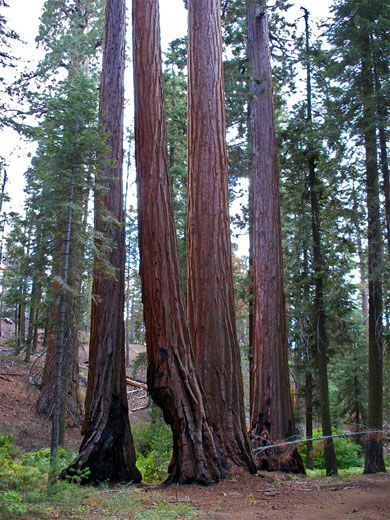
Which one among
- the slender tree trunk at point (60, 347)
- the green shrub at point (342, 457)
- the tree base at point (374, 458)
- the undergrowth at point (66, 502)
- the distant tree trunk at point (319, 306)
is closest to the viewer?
the undergrowth at point (66, 502)

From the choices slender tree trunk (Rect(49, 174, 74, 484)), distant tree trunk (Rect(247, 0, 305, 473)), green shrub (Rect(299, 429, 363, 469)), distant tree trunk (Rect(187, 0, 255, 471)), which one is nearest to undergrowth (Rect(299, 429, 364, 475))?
green shrub (Rect(299, 429, 363, 469))

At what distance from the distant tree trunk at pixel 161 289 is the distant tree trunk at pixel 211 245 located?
39cm

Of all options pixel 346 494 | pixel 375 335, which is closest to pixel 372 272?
pixel 375 335

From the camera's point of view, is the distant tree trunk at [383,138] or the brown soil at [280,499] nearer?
the brown soil at [280,499]

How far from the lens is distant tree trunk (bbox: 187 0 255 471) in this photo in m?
6.35

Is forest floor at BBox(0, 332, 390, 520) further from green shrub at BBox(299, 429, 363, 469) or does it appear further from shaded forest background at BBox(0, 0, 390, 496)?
green shrub at BBox(299, 429, 363, 469)

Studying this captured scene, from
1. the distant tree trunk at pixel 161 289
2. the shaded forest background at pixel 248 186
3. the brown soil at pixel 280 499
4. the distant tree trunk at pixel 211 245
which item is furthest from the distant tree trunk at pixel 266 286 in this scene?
the distant tree trunk at pixel 161 289

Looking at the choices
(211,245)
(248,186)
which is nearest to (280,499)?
(211,245)

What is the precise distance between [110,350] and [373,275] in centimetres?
586

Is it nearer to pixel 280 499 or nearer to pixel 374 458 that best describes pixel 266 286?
pixel 374 458

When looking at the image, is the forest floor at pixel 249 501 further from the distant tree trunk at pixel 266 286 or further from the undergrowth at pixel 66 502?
the distant tree trunk at pixel 266 286

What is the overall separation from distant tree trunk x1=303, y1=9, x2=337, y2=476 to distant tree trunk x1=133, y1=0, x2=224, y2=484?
635cm

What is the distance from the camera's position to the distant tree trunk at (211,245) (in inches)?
250

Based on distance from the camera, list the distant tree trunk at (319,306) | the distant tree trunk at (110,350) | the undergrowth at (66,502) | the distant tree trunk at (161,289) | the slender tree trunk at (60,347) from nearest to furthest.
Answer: the undergrowth at (66,502)
the distant tree trunk at (161,289)
the slender tree trunk at (60,347)
the distant tree trunk at (110,350)
the distant tree trunk at (319,306)
